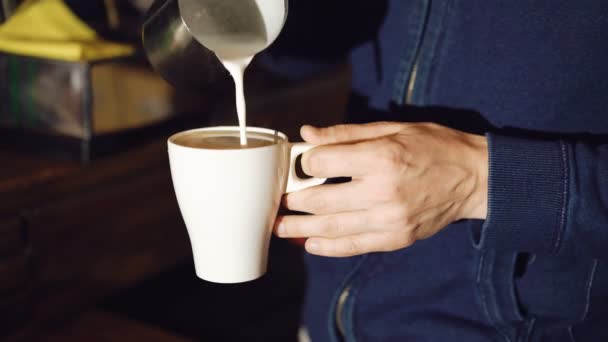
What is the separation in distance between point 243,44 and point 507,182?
0.32 metres

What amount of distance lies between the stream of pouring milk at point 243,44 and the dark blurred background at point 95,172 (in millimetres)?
94

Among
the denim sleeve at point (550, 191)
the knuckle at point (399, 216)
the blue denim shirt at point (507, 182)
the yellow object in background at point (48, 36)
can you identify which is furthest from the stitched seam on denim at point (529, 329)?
the yellow object in background at point (48, 36)

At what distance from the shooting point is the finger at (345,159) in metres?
0.60

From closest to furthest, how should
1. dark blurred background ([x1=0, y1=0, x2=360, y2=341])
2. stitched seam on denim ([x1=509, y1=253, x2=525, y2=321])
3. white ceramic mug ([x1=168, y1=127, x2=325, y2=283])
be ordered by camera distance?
1. white ceramic mug ([x1=168, y1=127, x2=325, y2=283])
2. stitched seam on denim ([x1=509, y1=253, x2=525, y2=321])
3. dark blurred background ([x1=0, y1=0, x2=360, y2=341])

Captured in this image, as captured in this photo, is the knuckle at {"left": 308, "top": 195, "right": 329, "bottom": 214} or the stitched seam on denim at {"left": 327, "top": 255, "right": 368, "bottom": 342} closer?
the knuckle at {"left": 308, "top": 195, "right": 329, "bottom": 214}

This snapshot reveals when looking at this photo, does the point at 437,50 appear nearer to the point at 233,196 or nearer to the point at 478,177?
the point at 478,177

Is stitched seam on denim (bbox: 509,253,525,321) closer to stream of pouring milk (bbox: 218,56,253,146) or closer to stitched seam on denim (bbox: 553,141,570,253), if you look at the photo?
stitched seam on denim (bbox: 553,141,570,253)

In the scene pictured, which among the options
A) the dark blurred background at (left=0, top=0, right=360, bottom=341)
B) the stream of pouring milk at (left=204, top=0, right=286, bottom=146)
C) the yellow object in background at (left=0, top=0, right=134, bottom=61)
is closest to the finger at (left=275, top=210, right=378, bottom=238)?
the stream of pouring milk at (left=204, top=0, right=286, bottom=146)

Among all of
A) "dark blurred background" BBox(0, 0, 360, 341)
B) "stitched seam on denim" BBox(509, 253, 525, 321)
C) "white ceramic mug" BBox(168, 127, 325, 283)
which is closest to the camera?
"white ceramic mug" BBox(168, 127, 325, 283)

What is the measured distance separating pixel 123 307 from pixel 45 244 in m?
0.77

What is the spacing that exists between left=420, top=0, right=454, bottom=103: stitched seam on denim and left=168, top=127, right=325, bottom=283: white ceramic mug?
234 millimetres

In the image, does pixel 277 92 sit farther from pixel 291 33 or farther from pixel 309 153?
pixel 309 153

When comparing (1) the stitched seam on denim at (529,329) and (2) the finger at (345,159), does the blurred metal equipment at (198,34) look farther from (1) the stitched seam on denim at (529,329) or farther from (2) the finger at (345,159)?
(1) the stitched seam on denim at (529,329)

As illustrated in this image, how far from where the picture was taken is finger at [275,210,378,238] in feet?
2.05
